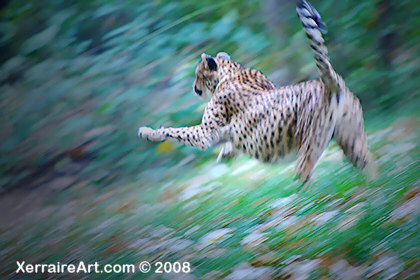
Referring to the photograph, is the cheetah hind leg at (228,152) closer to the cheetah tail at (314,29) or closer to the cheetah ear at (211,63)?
the cheetah ear at (211,63)

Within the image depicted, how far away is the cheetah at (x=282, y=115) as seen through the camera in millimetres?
2307

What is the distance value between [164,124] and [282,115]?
1.97 metres

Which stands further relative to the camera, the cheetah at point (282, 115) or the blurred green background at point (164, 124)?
the blurred green background at point (164, 124)

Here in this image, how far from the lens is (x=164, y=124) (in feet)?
14.3

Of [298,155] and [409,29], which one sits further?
[409,29]

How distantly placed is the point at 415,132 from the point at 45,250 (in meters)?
2.37

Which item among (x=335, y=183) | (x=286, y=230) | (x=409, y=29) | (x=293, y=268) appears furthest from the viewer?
(x=409, y=29)

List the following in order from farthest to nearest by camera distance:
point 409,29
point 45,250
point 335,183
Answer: point 409,29 → point 45,250 → point 335,183

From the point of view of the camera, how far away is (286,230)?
7.62 feet

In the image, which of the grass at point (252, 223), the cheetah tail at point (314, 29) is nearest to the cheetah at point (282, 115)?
the cheetah tail at point (314, 29)

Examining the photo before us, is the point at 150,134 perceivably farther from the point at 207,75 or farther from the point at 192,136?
the point at 207,75

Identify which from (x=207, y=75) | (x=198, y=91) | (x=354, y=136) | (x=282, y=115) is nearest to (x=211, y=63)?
(x=207, y=75)

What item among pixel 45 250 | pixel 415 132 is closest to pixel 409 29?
pixel 415 132

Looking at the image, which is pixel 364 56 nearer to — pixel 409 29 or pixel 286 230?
pixel 409 29
